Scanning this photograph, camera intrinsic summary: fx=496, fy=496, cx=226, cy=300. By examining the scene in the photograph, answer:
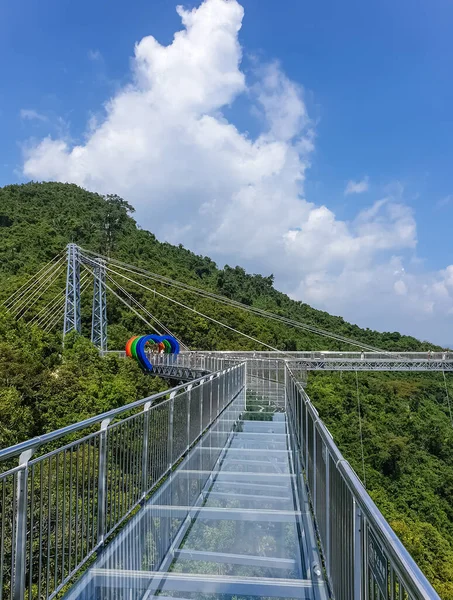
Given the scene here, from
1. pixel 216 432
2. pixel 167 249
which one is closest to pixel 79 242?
pixel 167 249

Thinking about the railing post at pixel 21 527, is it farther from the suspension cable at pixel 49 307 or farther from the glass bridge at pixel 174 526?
the suspension cable at pixel 49 307

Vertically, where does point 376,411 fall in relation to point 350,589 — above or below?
below

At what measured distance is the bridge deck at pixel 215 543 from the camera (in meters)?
2.94

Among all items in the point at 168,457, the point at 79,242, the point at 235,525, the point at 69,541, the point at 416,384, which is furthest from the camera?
the point at 79,242

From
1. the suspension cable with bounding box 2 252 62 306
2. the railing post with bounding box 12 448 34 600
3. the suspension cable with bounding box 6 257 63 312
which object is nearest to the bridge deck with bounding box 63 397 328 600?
the railing post with bounding box 12 448 34 600

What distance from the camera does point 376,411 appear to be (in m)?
44.1

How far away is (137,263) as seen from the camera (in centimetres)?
6650

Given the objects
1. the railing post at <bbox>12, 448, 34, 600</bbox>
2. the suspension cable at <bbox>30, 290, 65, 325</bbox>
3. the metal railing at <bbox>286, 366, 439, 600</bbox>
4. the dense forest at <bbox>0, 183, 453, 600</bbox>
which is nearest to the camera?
the metal railing at <bbox>286, 366, 439, 600</bbox>

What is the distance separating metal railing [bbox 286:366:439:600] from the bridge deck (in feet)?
1.01

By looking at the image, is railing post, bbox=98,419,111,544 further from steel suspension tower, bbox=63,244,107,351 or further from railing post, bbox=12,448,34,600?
steel suspension tower, bbox=63,244,107,351

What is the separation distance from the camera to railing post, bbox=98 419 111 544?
3447 millimetres

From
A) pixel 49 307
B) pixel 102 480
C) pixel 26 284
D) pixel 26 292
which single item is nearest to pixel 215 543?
pixel 102 480

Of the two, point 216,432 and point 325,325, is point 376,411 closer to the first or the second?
point 325,325

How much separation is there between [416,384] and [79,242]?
46312 millimetres
